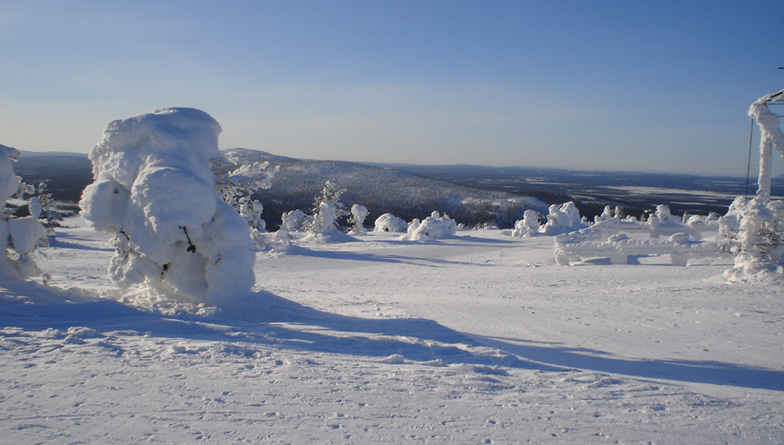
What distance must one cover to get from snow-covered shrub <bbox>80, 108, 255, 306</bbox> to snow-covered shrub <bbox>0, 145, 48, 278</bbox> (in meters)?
1.75

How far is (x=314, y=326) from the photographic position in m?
6.57

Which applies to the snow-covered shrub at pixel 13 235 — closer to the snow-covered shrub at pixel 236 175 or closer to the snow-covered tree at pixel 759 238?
the snow-covered shrub at pixel 236 175

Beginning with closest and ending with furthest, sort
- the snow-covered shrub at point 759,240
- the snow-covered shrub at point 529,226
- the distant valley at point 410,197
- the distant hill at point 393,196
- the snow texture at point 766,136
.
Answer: the snow-covered shrub at point 759,240 < the snow texture at point 766,136 < the snow-covered shrub at point 529,226 < the distant valley at point 410,197 < the distant hill at point 393,196

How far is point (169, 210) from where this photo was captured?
22.2 ft

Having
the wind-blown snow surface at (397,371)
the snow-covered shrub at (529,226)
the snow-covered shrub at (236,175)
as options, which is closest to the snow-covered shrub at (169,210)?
the snow-covered shrub at (236,175)

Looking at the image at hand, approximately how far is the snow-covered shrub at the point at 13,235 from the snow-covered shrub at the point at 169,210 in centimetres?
175

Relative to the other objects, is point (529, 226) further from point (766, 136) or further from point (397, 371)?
point (397, 371)

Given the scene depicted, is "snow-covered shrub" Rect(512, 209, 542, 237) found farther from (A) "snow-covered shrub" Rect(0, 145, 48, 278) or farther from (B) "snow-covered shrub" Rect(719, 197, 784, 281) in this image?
(A) "snow-covered shrub" Rect(0, 145, 48, 278)

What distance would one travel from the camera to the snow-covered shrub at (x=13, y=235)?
7703 mm

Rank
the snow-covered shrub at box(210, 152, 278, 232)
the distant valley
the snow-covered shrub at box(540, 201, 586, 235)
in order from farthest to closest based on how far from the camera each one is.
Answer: the distant valley < the snow-covered shrub at box(540, 201, 586, 235) < the snow-covered shrub at box(210, 152, 278, 232)

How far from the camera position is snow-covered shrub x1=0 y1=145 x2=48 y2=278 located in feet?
25.3

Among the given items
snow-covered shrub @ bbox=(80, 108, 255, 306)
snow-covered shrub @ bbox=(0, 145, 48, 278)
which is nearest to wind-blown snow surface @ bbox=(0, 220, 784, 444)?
snow-covered shrub @ bbox=(0, 145, 48, 278)

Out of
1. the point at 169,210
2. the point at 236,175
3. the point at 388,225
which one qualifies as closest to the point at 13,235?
the point at 169,210

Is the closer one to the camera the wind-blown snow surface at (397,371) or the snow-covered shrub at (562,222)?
the wind-blown snow surface at (397,371)
